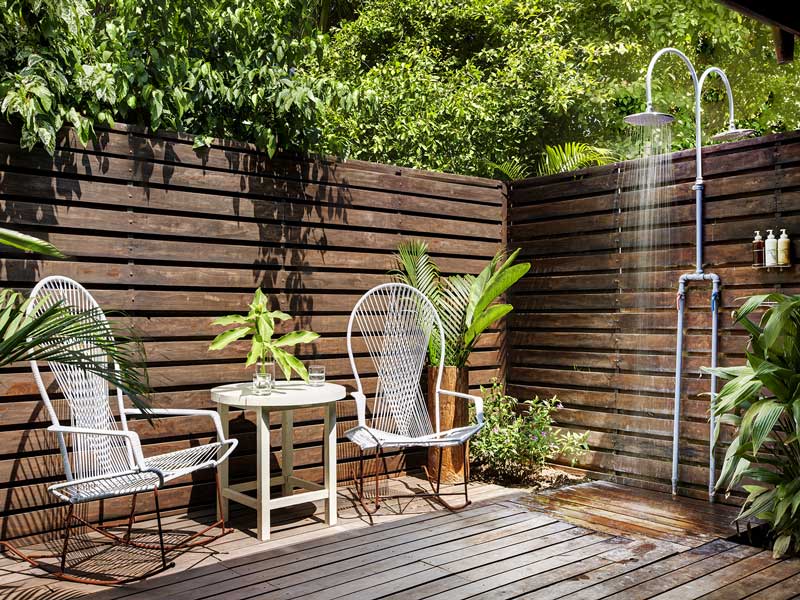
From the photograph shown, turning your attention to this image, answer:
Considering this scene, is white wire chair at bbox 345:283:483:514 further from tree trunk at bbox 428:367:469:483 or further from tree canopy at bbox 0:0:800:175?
tree canopy at bbox 0:0:800:175

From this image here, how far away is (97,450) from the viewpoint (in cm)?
345

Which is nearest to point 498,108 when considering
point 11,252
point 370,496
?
point 370,496

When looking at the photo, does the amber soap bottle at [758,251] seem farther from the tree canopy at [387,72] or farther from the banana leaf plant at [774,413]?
the tree canopy at [387,72]

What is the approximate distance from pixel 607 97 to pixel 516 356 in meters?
4.46

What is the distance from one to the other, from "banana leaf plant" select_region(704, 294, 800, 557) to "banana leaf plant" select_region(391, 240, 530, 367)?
1.60 metres

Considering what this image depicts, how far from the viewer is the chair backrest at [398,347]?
4.70 metres

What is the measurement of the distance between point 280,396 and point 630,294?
2.49 meters

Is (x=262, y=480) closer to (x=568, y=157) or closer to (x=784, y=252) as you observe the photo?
(x=784, y=252)

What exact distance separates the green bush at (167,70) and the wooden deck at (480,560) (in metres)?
2.10

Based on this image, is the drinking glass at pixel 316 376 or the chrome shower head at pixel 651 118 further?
the chrome shower head at pixel 651 118

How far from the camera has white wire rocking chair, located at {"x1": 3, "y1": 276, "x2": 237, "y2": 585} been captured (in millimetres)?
3127

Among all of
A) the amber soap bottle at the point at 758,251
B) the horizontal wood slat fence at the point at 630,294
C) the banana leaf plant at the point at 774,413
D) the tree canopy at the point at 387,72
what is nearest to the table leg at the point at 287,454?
the tree canopy at the point at 387,72

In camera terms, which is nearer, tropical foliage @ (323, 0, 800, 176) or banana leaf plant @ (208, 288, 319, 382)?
banana leaf plant @ (208, 288, 319, 382)

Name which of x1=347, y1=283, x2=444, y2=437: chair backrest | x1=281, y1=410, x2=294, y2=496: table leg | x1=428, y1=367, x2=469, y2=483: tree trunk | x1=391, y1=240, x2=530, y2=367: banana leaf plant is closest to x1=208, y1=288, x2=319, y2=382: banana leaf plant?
x1=281, y1=410, x2=294, y2=496: table leg
